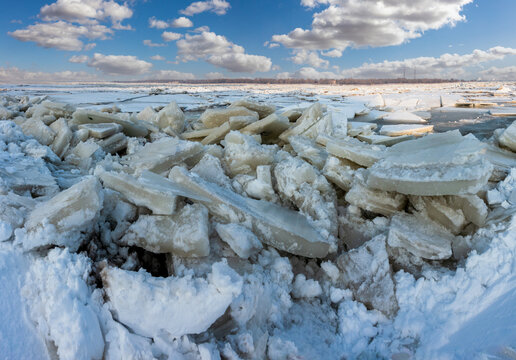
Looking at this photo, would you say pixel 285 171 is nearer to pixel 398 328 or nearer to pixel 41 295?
pixel 398 328

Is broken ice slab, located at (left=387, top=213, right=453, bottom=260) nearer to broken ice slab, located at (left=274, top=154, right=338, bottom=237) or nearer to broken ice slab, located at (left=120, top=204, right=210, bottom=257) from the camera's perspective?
broken ice slab, located at (left=274, top=154, right=338, bottom=237)

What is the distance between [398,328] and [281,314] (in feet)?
2.09

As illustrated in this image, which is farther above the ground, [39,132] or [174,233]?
[39,132]

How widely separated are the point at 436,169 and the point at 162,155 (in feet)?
6.94

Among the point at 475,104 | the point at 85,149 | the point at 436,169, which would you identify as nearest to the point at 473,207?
the point at 436,169

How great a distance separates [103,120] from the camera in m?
4.56

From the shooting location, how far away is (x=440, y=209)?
2.27 m

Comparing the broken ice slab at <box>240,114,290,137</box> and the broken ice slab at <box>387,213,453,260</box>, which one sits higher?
the broken ice slab at <box>240,114,290,137</box>

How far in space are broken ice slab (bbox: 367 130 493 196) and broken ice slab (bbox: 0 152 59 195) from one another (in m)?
2.34

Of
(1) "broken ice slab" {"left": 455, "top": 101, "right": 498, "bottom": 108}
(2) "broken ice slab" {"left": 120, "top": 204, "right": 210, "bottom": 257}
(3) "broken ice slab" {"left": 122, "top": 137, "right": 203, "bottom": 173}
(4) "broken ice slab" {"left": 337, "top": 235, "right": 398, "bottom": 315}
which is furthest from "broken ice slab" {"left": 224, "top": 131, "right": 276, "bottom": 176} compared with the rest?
(1) "broken ice slab" {"left": 455, "top": 101, "right": 498, "bottom": 108}

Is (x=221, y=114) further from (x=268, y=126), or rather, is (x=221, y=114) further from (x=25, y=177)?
(x=25, y=177)

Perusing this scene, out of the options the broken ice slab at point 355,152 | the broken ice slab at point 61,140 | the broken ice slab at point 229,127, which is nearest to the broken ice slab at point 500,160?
the broken ice slab at point 355,152

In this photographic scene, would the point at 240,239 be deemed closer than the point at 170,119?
Yes

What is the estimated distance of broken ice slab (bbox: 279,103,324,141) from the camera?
4.09 metres
